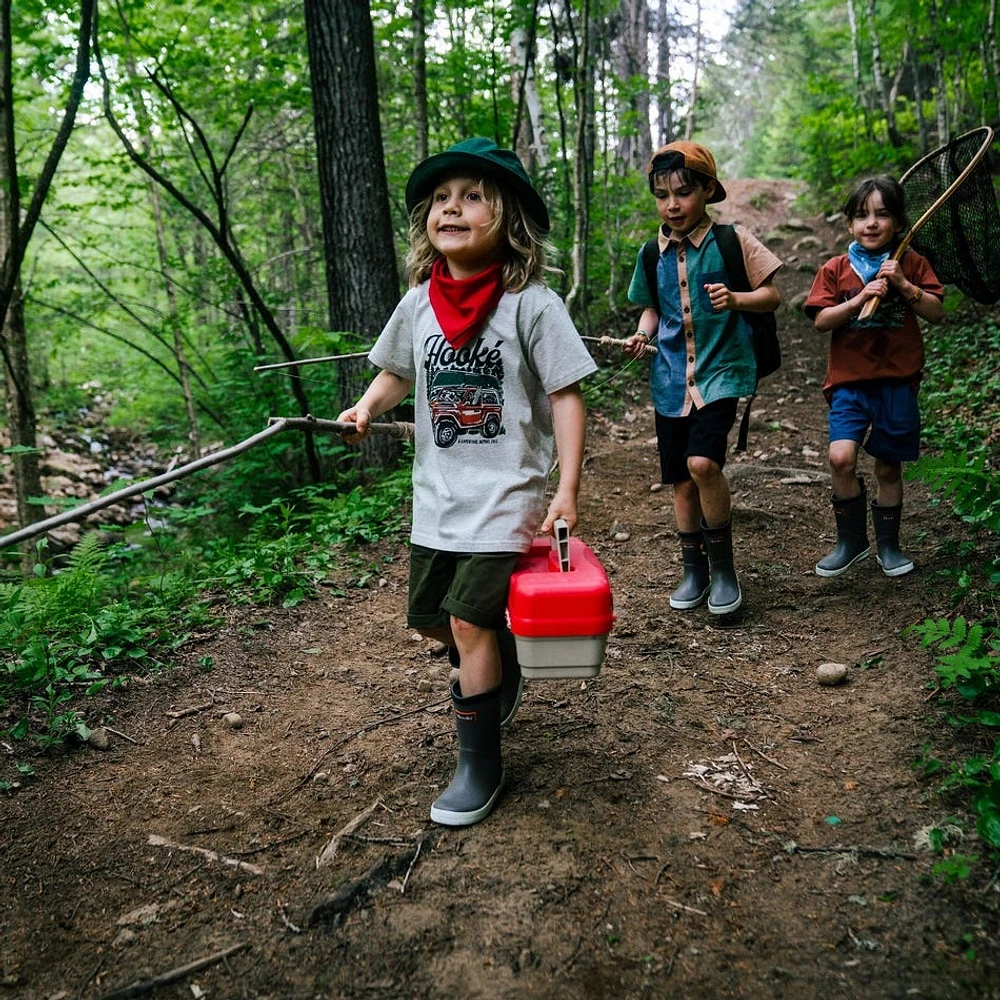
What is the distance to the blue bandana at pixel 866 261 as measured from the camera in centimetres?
397

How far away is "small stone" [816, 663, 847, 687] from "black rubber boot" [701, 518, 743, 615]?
71 cm

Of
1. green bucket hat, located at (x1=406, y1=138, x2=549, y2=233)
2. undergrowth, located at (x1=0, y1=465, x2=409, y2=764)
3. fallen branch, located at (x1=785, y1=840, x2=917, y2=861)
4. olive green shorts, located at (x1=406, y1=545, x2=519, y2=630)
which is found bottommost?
fallen branch, located at (x1=785, y1=840, x2=917, y2=861)

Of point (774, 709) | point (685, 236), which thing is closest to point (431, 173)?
point (685, 236)

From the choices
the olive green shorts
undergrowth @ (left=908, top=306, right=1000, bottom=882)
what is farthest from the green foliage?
undergrowth @ (left=908, top=306, right=1000, bottom=882)

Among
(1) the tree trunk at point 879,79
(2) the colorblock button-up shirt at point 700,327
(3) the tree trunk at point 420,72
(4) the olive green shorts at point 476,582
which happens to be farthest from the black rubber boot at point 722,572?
(1) the tree trunk at point 879,79

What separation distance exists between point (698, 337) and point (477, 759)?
7.25ft

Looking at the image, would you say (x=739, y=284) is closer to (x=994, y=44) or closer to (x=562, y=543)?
(x=562, y=543)

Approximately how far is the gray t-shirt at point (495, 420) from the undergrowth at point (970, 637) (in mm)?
1391

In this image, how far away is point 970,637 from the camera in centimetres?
257

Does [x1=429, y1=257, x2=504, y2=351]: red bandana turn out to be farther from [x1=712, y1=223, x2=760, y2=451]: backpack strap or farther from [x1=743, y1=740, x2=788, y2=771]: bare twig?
[x1=743, y1=740, x2=788, y2=771]: bare twig

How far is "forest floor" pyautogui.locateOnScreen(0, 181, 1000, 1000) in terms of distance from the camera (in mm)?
1829

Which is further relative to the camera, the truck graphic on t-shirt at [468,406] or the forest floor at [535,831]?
the truck graphic on t-shirt at [468,406]

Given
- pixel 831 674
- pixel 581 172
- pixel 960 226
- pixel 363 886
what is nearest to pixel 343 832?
pixel 363 886

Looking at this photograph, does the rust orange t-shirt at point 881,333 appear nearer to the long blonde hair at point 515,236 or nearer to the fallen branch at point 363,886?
the long blonde hair at point 515,236
